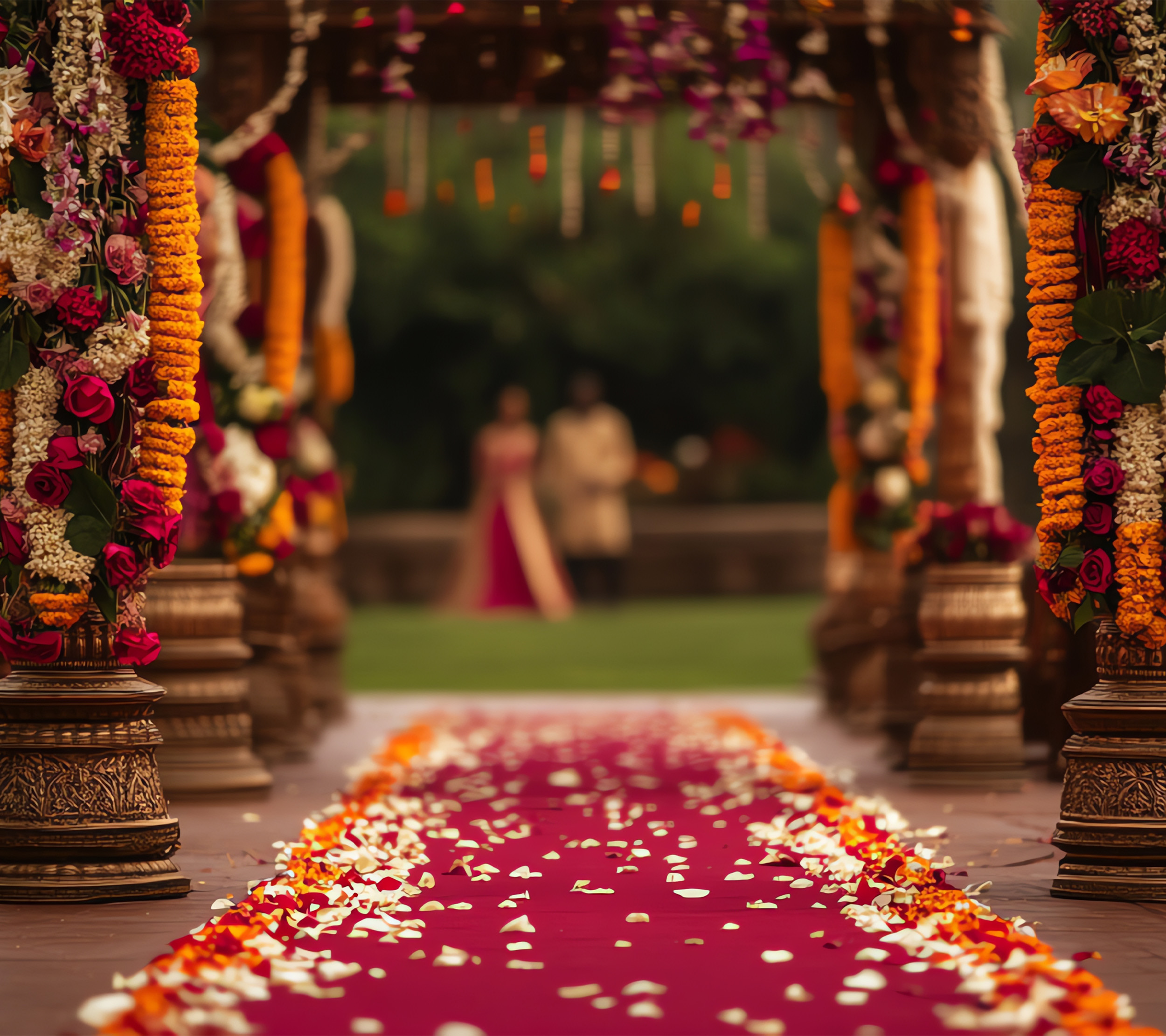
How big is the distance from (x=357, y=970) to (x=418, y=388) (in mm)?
21011

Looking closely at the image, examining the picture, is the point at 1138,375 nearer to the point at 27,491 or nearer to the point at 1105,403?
the point at 1105,403

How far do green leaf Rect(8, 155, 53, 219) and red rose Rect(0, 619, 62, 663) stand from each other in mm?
1268

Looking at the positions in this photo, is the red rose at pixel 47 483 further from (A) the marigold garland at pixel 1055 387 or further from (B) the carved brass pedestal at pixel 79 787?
(A) the marigold garland at pixel 1055 387

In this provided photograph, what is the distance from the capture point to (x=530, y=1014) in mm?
4062

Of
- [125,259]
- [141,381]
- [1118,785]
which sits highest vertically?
[125,259]

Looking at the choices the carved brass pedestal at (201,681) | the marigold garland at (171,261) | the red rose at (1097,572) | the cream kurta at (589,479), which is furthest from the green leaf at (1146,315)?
the cream kurta at (589,479)

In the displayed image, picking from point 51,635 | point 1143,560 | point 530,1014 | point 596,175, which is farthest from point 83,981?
point 596,175

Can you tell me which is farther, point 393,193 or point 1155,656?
point 393,193

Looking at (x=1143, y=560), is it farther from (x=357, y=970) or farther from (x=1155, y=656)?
(x=357, y=970)

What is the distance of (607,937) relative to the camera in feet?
16.1

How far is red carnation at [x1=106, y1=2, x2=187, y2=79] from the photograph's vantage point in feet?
18.3

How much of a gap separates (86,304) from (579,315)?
736 inches

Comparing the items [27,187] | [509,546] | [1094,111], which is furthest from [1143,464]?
[509,546]

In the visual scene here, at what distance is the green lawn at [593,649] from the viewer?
14984mm
